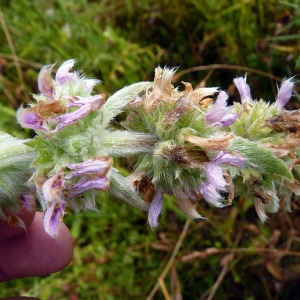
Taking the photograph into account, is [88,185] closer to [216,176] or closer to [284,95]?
[216,176]

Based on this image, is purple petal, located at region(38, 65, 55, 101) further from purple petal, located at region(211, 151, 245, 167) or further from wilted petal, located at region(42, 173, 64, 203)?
purple petal, located at region(211, 151, 245, 167)

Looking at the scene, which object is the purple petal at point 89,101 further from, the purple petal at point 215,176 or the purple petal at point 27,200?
the purple petal at point 27,200

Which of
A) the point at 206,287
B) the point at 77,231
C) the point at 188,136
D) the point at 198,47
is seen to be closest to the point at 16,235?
the point at 77,231

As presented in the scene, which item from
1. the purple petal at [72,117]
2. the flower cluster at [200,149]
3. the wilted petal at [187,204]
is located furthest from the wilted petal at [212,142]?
the purple petal at [72,117]

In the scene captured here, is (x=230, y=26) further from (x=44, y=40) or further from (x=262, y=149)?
(x=262, y=149)

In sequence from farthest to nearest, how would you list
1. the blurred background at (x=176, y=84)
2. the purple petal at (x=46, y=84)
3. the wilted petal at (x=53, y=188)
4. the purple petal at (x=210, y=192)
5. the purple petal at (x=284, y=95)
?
the blurred background at (x=176, y=84) < the purple petal at (x=284, y=95) < the purple petal at (x=210, y=192) < the purple petal at (x=46, y=84) < the wilted petal at (x=53, y=188)

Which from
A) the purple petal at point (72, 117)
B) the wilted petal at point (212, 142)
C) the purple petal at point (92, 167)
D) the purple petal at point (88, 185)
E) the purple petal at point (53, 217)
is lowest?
the purple petal at point (53, 217)

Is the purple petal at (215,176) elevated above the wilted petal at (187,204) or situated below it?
above
